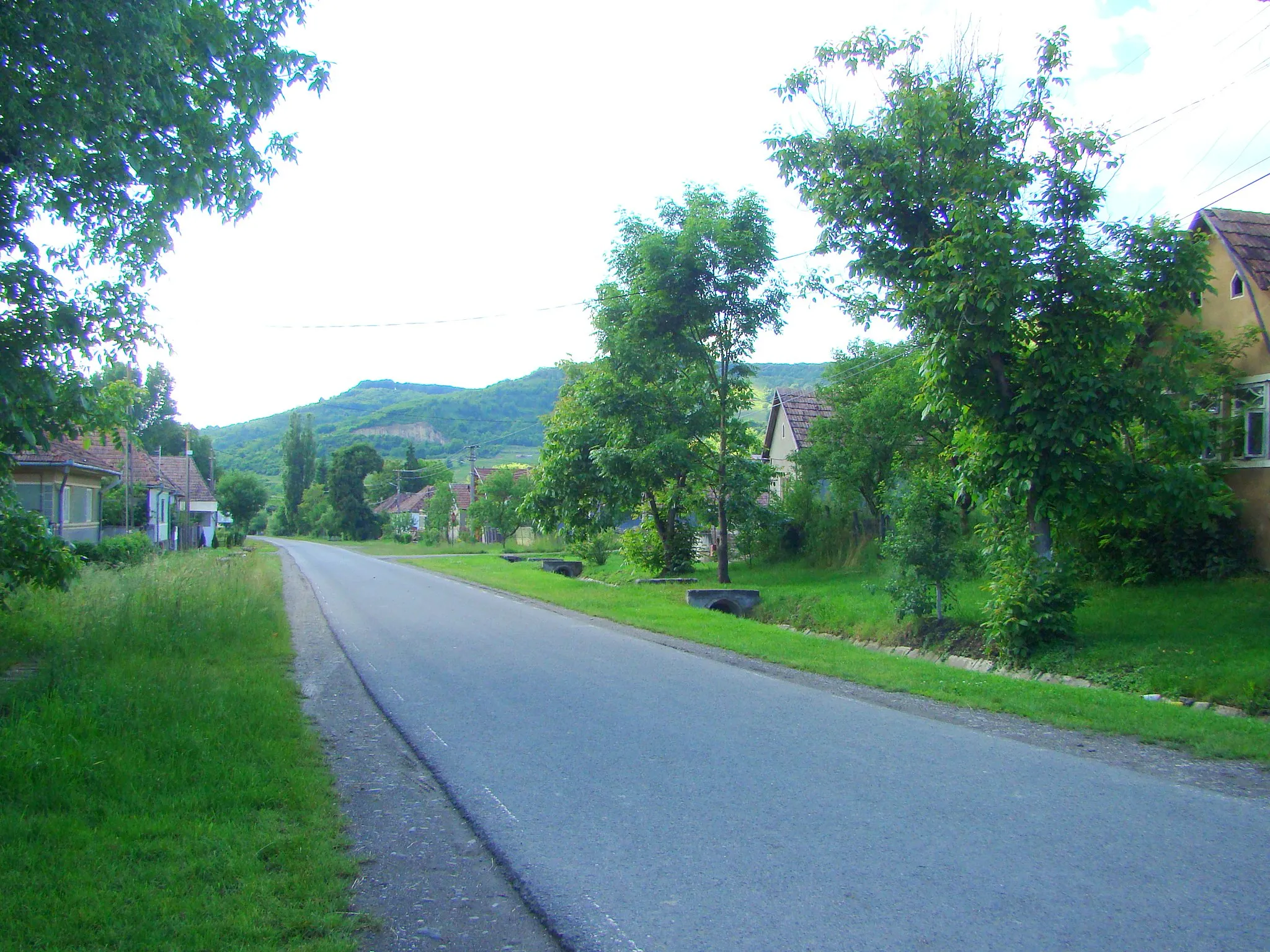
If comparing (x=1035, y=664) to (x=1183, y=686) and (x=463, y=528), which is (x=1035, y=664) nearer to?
(x=1183, y=686)

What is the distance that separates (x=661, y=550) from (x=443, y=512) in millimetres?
42572

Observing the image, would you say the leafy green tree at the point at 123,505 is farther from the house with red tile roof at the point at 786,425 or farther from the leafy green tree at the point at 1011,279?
the leafy green tree at the point at 1011,279

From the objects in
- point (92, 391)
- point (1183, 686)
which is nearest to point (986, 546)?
point (1183, 686)

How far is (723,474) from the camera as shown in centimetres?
2527

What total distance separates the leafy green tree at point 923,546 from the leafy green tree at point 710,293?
378 inches


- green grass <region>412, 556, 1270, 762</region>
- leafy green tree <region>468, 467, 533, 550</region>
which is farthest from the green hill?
green grass <region>412, 556, 1270, 762</region>

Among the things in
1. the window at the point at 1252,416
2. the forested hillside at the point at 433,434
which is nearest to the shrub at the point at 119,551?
the window at the point at 1252,416

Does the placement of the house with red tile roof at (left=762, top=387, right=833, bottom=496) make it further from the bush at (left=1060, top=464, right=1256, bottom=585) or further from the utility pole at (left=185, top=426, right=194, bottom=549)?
the utility pole at (left=185, top=426, right=194, bottom=549)

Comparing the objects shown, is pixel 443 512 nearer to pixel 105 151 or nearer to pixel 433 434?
pixel 105 151

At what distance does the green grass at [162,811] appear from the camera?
4.26 m

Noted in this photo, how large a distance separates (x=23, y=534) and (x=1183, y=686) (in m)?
13.6

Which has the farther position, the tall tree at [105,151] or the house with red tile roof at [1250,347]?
the house with red tile roof at [1250,347]

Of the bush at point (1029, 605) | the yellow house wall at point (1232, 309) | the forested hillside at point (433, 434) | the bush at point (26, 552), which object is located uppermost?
the forested hillside at point (433, 434)

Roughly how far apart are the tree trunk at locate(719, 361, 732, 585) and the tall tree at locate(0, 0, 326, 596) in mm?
16229
